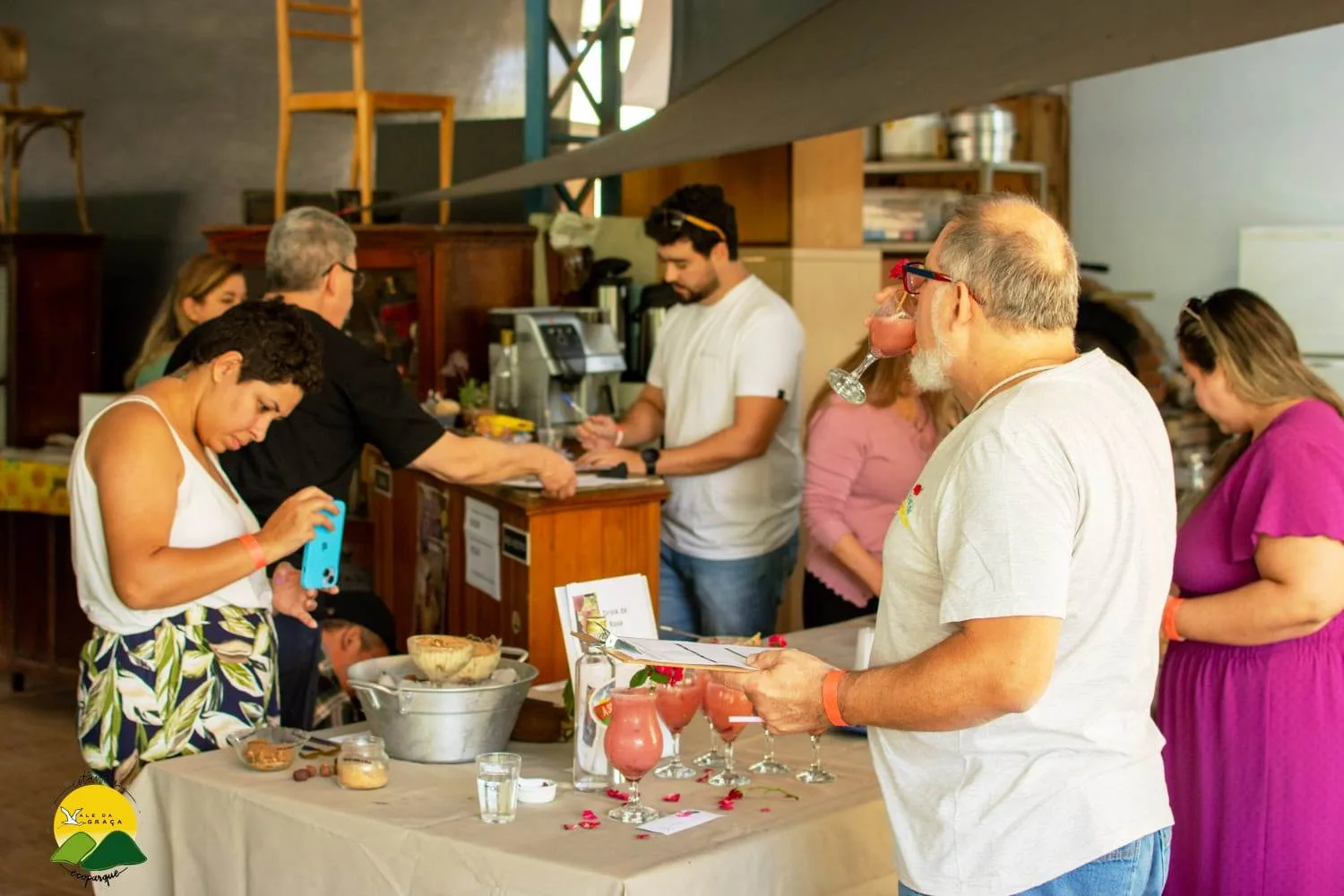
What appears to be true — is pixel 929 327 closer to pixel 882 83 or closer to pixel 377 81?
pixel 882 83

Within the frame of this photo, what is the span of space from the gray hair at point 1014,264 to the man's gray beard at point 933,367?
0.08m

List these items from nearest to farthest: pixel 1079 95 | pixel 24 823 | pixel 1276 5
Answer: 1. pixel 1276 5
2. pixel 24 823
3. pixel 1079 95

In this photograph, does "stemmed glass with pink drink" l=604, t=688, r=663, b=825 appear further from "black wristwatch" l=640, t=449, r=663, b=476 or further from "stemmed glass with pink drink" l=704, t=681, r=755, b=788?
"black wristwatch" l=640, t=449, r=663, b=476

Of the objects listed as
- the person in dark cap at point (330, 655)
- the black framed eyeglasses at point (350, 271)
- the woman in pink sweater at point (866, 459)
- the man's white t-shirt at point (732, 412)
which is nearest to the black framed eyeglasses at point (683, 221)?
the man's white t-shirt at point (732, 412)

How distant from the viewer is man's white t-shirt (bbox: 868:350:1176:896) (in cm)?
173

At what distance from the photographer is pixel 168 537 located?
2.70m

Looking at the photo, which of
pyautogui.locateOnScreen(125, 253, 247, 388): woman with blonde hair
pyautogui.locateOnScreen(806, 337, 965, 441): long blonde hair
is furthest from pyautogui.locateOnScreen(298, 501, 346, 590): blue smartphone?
pyautogui.locateOnScreen(125, 253, 247, 388): woman with blonde hair

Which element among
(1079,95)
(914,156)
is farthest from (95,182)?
(1079,95)

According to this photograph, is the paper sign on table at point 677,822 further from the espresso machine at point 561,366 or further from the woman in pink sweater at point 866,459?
the espresso machine at point 561,366

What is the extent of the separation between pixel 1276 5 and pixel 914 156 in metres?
6.06

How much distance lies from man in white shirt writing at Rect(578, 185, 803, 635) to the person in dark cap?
0.86 m

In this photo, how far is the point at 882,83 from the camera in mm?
2482

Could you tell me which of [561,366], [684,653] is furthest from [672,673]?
[561,366]

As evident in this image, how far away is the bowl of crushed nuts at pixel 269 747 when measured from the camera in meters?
2.51
